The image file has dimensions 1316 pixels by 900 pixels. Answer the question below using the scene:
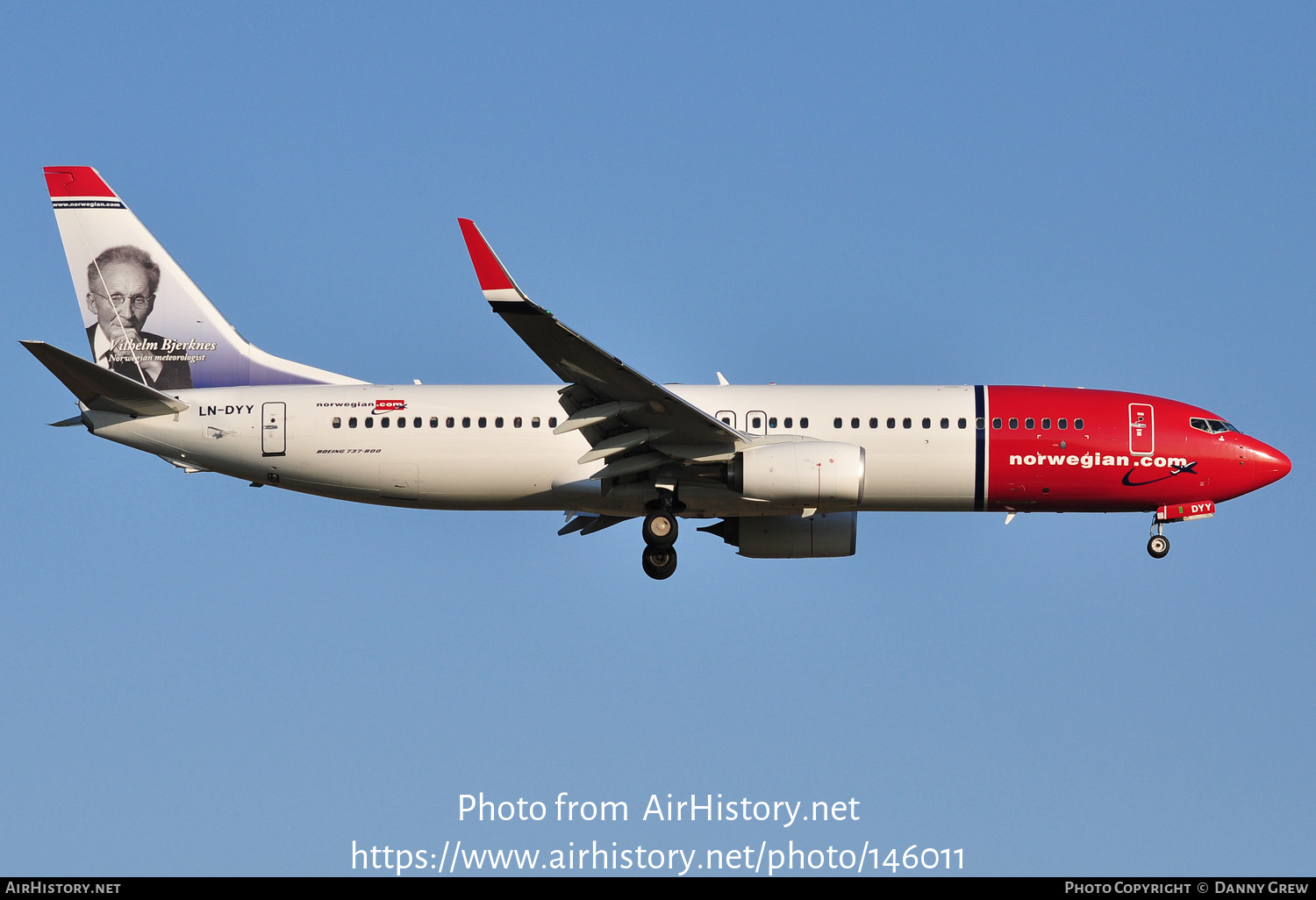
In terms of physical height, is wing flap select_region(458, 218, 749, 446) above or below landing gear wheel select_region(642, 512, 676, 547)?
above

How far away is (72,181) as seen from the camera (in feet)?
112

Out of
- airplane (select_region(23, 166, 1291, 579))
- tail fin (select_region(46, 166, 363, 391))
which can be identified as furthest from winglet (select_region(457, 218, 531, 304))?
tail fin (select_region(46, 166, 363, 391))

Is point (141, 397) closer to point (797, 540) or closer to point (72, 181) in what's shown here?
point (72, 181)

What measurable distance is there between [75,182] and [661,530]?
15309 mm

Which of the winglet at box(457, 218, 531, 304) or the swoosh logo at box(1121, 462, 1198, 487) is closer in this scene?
the winglet at box(457, 218, 531, 304)

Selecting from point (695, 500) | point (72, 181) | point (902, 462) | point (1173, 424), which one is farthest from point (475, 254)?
point (1173, 424)

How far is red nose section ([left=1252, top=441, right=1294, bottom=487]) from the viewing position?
106ft

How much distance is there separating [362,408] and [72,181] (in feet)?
29.1

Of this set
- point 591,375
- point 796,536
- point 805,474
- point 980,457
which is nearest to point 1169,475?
point 980,457

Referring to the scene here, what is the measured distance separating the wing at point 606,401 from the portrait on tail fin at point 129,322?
9.51 m

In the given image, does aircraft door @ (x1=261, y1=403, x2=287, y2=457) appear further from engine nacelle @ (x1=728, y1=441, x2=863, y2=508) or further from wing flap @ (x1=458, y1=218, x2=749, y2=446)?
engine nacelle @ (x1=728, y1=441, x2=863, y2=508)

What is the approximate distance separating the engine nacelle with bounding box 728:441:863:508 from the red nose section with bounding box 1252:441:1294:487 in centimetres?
908

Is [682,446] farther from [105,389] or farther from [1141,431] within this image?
[105,389]

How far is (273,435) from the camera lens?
103 ft
